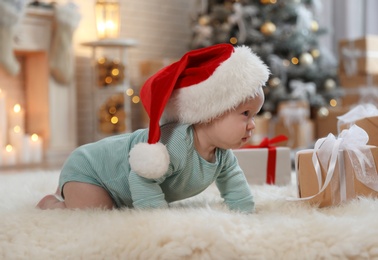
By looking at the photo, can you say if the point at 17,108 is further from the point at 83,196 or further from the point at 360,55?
the point at 83,196

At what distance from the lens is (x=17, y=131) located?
413 cm

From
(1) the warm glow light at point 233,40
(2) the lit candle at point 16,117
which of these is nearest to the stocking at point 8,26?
(2) the lit candle at point 16,117

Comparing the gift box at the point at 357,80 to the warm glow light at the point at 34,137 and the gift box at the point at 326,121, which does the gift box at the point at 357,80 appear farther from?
the warm glow light at the point at 34,137

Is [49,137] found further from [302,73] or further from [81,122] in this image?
[302,73]

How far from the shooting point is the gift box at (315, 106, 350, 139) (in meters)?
4.46

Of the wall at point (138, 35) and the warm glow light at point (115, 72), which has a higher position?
A: the wall at point (138, 35)

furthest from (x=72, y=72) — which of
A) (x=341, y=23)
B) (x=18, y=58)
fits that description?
(x=341, y=23)

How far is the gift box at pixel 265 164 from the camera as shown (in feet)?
6.73

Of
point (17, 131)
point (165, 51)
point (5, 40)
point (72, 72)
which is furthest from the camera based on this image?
point (165, 51)

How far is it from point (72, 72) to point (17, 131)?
622mm

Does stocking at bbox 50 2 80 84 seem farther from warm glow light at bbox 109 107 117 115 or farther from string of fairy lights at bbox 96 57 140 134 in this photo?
warm glow light at bbox 109 107 117 115

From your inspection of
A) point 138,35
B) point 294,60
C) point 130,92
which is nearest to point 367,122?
point 294,60

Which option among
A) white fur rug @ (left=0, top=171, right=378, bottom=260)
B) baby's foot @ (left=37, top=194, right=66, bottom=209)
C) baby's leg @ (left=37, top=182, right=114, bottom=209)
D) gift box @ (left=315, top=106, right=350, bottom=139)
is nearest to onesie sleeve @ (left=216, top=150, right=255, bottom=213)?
white fur rug @ (left=0, top=171, right=378, bottom=260)

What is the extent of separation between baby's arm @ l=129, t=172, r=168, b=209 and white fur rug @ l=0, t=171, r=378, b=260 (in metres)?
0.05
